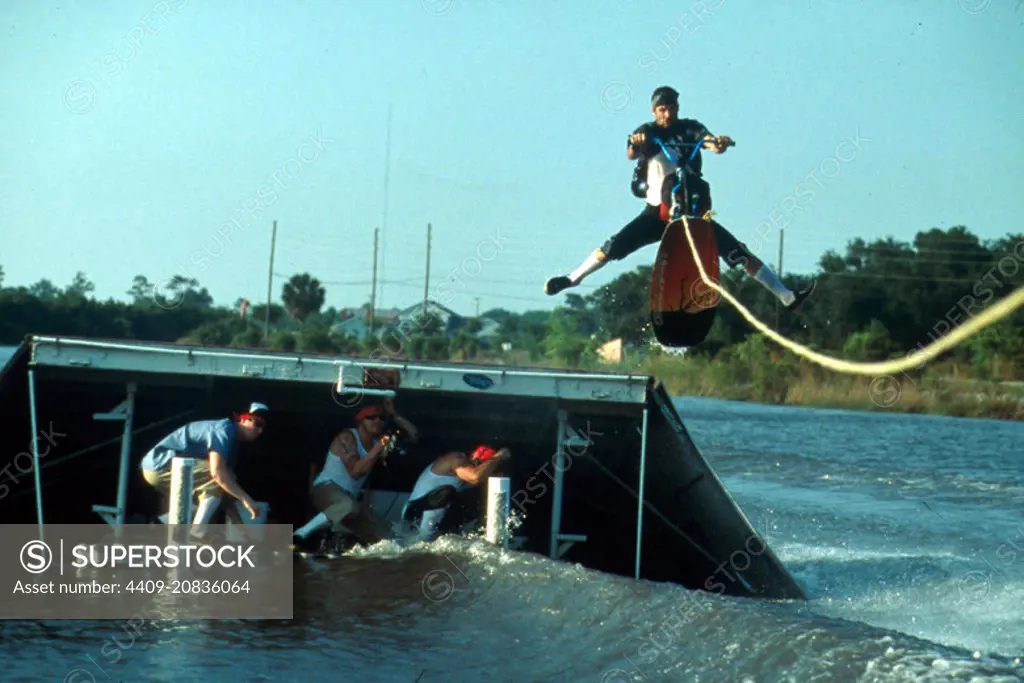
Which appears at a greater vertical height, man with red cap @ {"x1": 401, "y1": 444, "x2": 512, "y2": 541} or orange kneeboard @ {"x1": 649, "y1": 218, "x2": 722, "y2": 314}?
orange kneeboard @ {"x1": 649, "y1": 218, "x2": 722, "y2": 314}

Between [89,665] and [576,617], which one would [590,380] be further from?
[89,665]

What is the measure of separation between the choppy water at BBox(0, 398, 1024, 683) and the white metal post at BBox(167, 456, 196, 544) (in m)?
1.17

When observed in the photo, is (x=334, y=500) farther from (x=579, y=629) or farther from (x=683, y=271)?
(x=683, y=271)

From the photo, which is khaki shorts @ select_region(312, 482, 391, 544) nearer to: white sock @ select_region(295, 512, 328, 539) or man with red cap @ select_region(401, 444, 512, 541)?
white sock @ select_region(295, 512, 328, 539)

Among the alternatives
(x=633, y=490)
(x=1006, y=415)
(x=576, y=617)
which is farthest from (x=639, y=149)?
(x=1006, y=415)

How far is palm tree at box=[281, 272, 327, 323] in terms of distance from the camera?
325ft

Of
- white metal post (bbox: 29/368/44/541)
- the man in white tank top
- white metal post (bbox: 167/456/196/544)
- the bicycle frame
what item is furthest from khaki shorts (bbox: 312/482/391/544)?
the bicycle frame

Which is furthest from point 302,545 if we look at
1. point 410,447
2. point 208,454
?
point 208,454

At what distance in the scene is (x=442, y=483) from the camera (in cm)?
1351

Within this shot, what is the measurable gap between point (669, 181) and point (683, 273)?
55 cm

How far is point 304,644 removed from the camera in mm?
10031

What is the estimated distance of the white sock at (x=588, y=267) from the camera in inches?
392

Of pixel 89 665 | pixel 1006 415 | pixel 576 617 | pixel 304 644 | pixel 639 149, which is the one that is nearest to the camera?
pixel 639 149

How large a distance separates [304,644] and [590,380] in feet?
11.0
